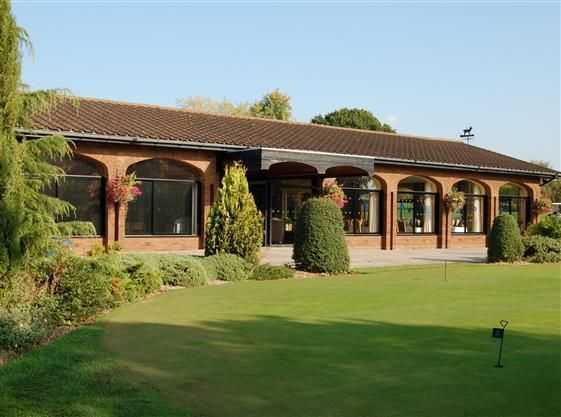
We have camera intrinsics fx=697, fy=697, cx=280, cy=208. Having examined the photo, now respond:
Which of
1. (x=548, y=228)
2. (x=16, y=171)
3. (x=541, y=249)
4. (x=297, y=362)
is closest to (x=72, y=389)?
(x=297, y=362)

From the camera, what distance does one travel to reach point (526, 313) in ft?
36.3

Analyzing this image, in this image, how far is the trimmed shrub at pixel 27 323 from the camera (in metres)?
8.02

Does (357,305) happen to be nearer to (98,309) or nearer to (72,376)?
(98,309)

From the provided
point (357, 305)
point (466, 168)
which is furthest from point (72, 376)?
point (466, 168)

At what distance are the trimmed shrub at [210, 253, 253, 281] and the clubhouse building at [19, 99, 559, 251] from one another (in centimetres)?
607

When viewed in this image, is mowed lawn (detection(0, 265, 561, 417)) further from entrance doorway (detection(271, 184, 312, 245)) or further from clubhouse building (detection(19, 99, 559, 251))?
entrance doorway (detection(271, 184, 312, 245))

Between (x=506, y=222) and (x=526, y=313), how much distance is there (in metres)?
12.4

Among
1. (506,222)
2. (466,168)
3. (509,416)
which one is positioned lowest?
(509,416)

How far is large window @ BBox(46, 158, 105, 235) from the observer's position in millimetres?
21641

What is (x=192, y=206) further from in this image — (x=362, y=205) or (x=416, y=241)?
(x=416, y=241)

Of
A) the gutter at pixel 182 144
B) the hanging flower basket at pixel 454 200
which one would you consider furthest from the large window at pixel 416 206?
the gutter at pixel 182 144

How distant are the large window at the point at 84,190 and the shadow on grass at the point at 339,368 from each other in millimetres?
13035

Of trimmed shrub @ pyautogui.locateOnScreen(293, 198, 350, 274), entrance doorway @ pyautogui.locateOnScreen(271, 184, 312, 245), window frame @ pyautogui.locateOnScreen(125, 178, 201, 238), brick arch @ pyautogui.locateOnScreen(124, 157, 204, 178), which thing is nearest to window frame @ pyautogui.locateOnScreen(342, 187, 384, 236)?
entrance doorway @ pyautogui.locateOnScreen(271, 184, 312, 245)

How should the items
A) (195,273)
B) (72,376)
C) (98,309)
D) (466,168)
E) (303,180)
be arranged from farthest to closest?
(466,168), (303,180), (195,273), (98,309), (72,376)
